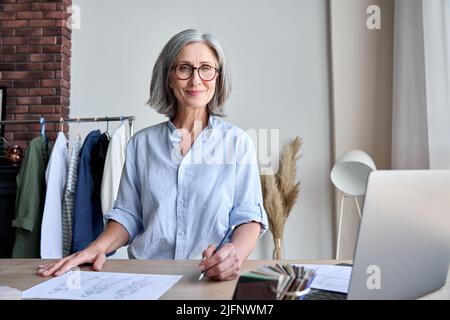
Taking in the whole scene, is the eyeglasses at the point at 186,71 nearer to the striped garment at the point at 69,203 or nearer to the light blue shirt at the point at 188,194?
the light blue shirt at the point at 188,194

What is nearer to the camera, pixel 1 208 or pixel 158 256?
pixel 158 256

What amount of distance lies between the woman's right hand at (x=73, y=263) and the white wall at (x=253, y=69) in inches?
92.0

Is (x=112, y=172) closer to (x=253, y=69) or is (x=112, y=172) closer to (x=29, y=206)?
(x=29, y=206)

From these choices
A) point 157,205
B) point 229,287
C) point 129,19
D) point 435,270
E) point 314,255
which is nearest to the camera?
point 435,270

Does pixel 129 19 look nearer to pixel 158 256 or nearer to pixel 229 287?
pixel 158 256

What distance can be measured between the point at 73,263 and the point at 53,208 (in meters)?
1.80

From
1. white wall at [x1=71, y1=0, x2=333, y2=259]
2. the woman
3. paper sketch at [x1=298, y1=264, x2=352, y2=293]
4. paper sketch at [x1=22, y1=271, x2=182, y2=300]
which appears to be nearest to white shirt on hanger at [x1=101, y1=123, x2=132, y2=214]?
white wall at [x1=71, y1=0, x2=333, y2=259]

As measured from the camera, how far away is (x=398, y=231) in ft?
2.32

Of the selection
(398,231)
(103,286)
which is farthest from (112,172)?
(398,231)

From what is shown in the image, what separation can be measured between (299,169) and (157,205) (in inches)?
85.6

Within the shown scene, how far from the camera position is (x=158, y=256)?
1453mm

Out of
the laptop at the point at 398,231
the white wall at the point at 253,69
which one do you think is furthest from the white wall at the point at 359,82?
the laptop at the point at 398,231

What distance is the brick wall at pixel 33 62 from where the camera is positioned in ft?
11.5
